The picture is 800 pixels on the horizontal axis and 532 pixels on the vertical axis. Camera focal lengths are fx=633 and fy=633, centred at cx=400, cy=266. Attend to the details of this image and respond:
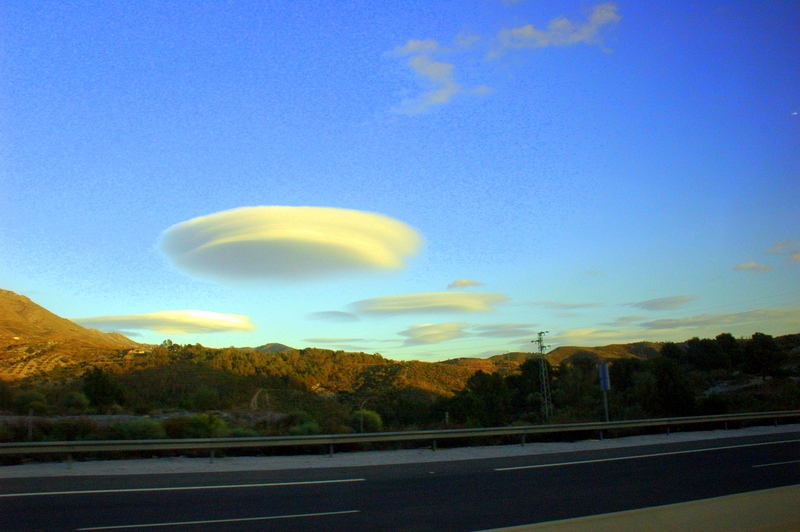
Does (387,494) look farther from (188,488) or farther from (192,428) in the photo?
(192,428)

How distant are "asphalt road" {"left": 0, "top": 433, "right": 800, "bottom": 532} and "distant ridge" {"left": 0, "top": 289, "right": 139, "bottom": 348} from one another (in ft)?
176

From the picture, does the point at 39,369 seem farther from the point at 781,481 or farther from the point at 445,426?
the point at 781,481

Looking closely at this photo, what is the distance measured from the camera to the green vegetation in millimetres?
22422

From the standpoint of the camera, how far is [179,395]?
167 feet

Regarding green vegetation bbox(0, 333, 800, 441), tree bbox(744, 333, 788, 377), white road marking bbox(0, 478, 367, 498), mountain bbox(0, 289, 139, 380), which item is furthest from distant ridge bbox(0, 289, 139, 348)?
tree bbox(744, 333, 788, 377)

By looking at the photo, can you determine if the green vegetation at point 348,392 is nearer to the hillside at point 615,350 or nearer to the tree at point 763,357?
the tree at point 763,357

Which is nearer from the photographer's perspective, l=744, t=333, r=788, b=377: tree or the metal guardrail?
the metal guardrail

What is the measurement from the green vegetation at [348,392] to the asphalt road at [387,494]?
6.84 meters

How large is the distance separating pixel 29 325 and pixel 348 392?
38738 mm

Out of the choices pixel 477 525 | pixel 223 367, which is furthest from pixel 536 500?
pixel 223 367

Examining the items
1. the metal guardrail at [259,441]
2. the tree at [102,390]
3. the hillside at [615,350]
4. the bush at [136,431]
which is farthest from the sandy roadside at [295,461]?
the hillside at [615,350]

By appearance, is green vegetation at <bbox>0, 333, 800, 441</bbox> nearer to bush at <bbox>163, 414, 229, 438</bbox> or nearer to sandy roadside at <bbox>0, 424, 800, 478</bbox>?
bush at <bbox>163, 414, 229, 438</bbox>

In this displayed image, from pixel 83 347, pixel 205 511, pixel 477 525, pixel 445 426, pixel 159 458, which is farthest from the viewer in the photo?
pixel 83 347

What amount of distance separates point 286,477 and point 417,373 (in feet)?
243
